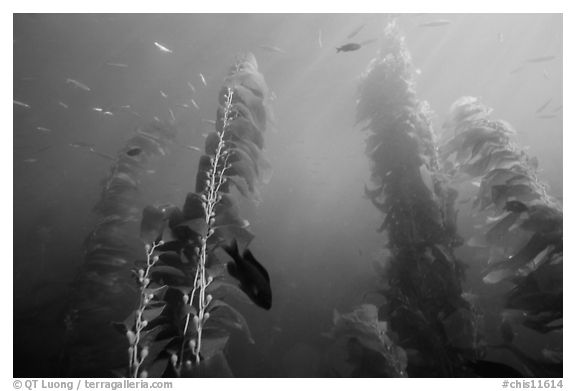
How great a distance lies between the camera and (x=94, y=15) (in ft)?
35.5

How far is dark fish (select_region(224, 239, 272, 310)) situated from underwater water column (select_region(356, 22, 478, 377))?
2.44 metres

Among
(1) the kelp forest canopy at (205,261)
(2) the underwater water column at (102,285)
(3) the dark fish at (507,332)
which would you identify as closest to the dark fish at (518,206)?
(3) the dark fish at (507,332)

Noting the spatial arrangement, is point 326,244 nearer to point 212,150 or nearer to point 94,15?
point 212,150

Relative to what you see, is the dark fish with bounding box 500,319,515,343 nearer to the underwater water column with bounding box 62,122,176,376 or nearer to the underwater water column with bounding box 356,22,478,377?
the underwater water column with bounding box 356,22,478,377

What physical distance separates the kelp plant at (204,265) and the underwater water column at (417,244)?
5.93 ft

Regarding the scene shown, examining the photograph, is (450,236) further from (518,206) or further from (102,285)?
(102,285)

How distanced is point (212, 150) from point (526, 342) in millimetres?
8139

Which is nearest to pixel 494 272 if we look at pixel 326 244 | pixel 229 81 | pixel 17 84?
pixel 229 81

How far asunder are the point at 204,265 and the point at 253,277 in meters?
0.78

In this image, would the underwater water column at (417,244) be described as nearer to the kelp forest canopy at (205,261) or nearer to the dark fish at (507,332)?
the dark fish at (507,332)

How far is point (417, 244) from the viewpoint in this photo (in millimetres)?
3340

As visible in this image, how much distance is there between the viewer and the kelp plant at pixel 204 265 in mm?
1443

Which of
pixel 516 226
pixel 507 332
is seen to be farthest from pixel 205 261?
pixel 507 332

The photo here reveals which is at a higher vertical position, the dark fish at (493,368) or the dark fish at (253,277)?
the dark fish at (253,277)
